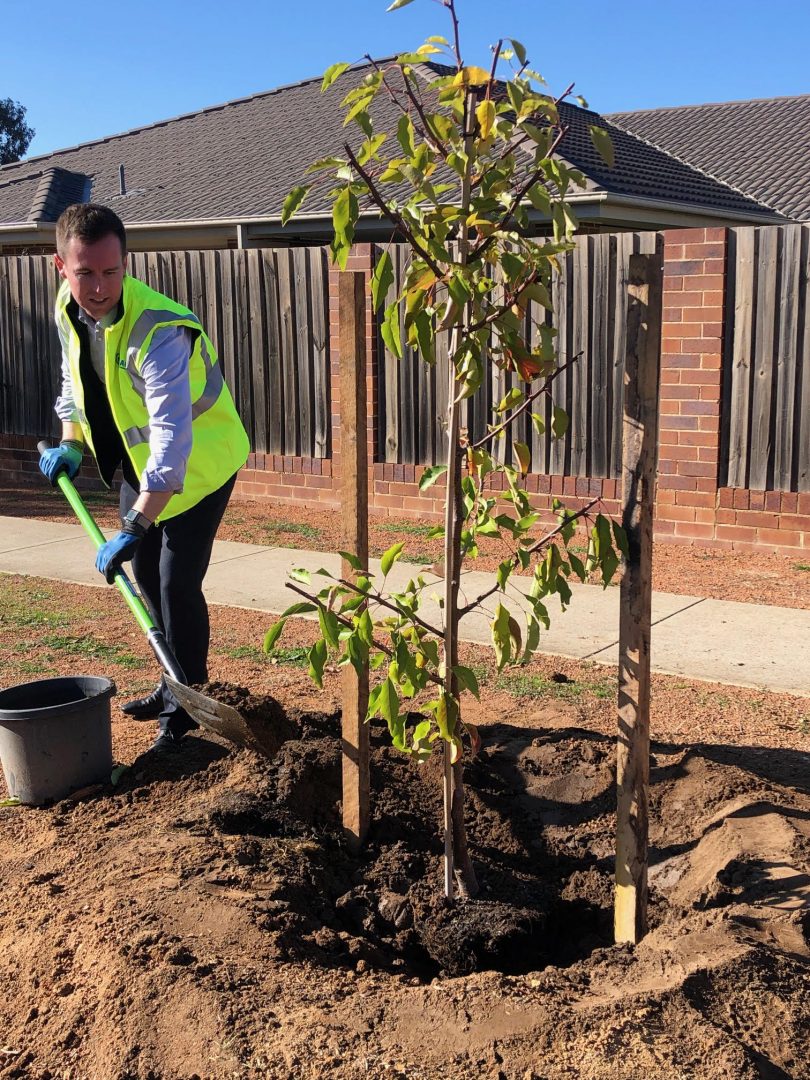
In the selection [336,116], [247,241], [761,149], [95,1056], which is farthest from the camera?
[761,149]

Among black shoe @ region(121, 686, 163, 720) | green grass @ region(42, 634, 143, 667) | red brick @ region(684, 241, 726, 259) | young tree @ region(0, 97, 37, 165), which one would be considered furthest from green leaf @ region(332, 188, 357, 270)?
young tree @ region(0, 97, 37, 165)

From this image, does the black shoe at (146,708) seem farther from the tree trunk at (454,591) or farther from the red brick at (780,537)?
the red brick at (780,537)

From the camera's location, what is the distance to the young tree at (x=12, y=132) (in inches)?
2293

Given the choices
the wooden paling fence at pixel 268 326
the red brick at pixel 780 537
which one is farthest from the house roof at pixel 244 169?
the red brick at pixel 780 537

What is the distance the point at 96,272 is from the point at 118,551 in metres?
1.01

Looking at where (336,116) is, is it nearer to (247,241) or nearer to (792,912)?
(247,241)

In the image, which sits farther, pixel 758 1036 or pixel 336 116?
pixel 336 116

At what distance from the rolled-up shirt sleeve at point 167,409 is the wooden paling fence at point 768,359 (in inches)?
200

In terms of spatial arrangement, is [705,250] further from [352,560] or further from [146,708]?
[352,560]

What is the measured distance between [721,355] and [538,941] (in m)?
5.81

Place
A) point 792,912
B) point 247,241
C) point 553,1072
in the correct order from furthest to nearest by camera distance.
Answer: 1. point 247,241
2. point 792,912
3. point 553,1072

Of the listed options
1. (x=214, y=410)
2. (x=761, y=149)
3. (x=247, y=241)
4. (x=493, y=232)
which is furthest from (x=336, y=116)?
(x=493, y=232)

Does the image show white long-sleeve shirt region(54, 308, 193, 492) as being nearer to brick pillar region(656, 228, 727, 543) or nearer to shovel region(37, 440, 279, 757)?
shovel region(37, 440, 279, 757)

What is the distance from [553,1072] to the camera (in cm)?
235
